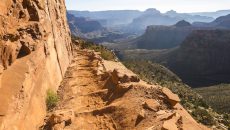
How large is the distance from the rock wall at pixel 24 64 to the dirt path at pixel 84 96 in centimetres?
214

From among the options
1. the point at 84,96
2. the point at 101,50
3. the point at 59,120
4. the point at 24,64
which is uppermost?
the point at 24,64

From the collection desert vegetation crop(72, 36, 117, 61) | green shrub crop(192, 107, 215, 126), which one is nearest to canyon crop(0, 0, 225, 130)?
green shrub crop(192, 107, 215, 126)

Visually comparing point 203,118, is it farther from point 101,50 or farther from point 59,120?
point 101,50

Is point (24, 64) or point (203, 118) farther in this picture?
point (203, 118)

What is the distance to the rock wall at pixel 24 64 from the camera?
840 inches

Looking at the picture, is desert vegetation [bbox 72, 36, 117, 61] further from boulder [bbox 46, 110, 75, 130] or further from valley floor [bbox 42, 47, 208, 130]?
boulder [bbox 46, 110, 75, 130]

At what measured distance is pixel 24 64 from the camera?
2423cm

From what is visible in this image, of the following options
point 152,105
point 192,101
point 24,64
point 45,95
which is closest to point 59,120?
point 24,64

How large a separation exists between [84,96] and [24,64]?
9.06 meters

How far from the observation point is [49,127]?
23.6m

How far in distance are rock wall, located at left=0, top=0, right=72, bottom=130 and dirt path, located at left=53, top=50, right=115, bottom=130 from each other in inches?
84.3

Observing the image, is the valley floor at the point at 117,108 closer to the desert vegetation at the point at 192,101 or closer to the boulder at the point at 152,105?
the boulder at the point at 152,105

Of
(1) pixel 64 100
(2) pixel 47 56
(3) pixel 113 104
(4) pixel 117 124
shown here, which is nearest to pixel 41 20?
(2) pixel 47 56

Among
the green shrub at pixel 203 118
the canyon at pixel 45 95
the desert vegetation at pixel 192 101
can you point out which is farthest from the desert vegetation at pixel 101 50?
the canyon at pixel 45 95
